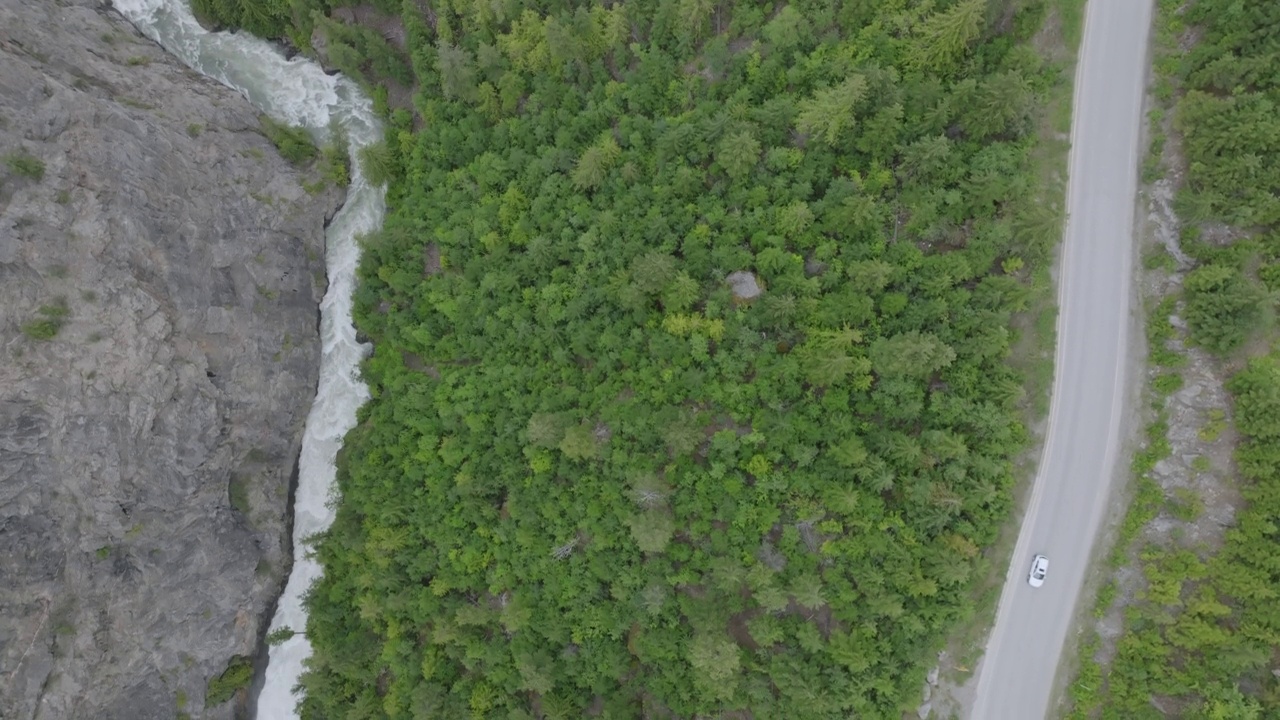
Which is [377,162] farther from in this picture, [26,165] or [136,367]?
[136,367]

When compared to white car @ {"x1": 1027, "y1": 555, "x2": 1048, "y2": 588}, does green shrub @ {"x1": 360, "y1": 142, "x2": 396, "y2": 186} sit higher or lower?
higher

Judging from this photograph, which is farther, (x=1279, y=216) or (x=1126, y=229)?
(x=1126, y=229)

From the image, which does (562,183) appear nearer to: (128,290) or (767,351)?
(767,351)

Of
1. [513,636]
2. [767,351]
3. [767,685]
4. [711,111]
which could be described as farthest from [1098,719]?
[711,111]

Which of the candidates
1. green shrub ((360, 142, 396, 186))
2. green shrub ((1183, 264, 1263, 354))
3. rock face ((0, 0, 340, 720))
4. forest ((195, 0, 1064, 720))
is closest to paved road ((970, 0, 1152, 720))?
forest ((195, 0, 1064, 720))

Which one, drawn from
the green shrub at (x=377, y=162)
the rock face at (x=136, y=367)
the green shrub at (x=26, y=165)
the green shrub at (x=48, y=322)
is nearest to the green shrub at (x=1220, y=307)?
the green shrub at (x=377, y=162)

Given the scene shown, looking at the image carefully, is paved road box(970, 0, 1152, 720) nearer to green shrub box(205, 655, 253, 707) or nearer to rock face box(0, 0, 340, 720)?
rock face box(0, 0, 340, 720)
